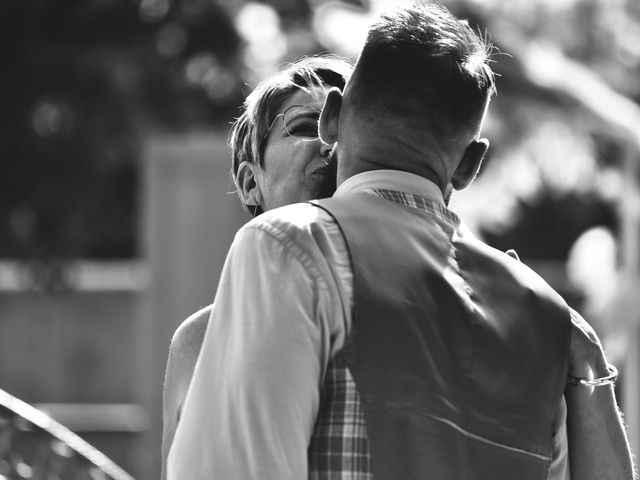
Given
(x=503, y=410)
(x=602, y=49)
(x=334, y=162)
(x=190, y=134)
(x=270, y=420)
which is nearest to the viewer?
(x=270, y=420)

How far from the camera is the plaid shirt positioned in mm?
1415

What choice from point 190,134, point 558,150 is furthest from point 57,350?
point 558,150

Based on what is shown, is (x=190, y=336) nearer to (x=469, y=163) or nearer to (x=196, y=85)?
(x=469, y=163)

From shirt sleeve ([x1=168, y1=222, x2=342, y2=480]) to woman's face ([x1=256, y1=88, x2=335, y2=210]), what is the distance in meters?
0.56

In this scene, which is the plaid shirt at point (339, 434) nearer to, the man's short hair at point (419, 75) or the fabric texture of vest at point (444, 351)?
the fabric texture of vest at point (444, 351)

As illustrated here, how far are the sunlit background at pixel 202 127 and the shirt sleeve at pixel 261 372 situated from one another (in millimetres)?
5822

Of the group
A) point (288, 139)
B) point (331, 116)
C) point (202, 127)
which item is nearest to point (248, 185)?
point (288, 139)

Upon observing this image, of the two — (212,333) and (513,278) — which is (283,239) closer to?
(212,333)

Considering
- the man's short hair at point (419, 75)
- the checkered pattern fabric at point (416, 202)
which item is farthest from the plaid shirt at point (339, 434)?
the man's short hair at point (419, 75)

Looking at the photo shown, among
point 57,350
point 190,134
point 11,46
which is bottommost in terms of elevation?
point 57,350

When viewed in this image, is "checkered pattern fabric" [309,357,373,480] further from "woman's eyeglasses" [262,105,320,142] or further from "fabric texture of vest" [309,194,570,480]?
"woman's eyeglasses" [262,105,320,142]

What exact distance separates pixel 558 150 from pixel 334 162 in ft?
24.6

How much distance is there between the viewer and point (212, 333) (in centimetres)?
142

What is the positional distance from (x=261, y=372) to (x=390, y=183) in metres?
0.33
